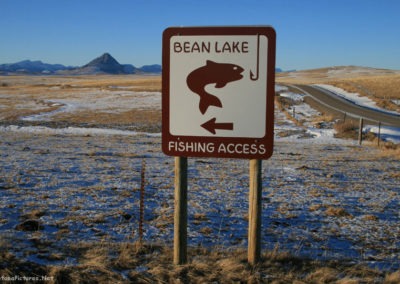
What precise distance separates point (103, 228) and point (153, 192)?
261 centimetres

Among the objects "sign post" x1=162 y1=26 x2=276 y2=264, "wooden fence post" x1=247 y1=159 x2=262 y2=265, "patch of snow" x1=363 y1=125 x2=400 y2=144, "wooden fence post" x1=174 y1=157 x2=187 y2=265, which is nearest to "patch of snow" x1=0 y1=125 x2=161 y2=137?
"patch of snow" x1=363 y1=125 x2=400 y2=144

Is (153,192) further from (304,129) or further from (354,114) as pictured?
(354,114)

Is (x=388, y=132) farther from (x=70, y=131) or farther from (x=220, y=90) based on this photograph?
(x=220, y=90)

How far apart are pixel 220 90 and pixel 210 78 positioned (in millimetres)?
134

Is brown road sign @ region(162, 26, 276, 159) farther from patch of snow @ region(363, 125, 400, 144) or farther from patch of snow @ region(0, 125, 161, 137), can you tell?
patch of snow @ region(363, 125, 400, 144)

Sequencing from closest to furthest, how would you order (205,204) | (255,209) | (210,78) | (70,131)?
(210,78) → (255,209) → (205,204) → (70,131)

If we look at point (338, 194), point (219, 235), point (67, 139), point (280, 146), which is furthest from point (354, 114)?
point (219, 235)

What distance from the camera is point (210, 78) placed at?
11.2 feet

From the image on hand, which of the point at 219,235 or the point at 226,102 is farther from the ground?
the point at 226,102

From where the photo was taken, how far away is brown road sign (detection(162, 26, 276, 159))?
334cm

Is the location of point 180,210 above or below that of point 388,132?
above

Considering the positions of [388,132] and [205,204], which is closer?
[205,204]

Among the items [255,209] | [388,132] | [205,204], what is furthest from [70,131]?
[255,209]

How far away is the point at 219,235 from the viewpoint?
18.2ft
